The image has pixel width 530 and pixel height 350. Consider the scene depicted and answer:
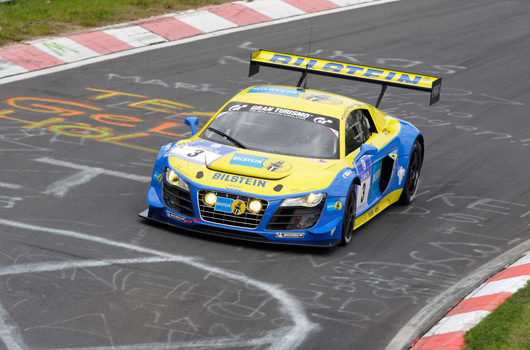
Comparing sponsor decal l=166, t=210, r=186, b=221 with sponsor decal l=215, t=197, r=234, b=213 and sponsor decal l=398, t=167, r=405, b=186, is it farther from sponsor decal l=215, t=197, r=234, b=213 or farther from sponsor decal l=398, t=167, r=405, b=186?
sponsor decal l=398, t=167, r=405, b=186

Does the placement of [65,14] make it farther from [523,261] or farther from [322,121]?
[523,261]

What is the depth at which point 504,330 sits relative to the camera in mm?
7102

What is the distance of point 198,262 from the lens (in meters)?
8.60

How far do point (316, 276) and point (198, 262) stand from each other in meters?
1.04

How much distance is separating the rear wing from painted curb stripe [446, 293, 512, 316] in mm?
3366

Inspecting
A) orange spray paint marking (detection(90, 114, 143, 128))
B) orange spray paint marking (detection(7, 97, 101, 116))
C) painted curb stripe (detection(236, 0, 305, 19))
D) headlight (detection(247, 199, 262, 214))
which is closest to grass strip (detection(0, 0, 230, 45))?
painted curb stripe (detection(236, 0, 305, 19))

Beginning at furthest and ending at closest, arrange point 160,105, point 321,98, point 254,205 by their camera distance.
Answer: point 160,105, point 321,98, point 254,205

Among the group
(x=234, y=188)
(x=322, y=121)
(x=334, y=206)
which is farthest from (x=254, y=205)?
(x=322, y=121)

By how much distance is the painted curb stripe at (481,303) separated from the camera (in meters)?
7.87

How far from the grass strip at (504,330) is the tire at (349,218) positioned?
2010 millimetres

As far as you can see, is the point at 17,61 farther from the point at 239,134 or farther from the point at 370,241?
the point at 370,241

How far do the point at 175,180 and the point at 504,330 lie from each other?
11.8 feet

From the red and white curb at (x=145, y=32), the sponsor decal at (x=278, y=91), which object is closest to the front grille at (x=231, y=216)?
the sponsor decal at (x=278, y=91)

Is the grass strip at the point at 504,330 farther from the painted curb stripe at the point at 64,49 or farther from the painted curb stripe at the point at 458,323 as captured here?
the painted curb stripe at the point at 64,49
